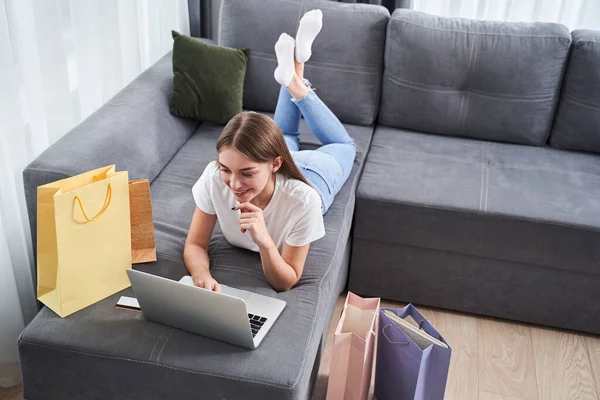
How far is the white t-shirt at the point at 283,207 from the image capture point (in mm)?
1974

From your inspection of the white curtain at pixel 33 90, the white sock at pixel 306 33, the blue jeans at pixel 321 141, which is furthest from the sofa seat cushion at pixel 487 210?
the white curtain at pixel 33 90

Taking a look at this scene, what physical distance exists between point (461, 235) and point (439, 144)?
1.78 feet

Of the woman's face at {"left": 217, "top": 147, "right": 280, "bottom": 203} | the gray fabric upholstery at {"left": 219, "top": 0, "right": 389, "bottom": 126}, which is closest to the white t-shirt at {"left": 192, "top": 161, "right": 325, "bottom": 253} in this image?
the woman's face at {"left": 217, "top": 147, "right": 280, "bottom": 203}

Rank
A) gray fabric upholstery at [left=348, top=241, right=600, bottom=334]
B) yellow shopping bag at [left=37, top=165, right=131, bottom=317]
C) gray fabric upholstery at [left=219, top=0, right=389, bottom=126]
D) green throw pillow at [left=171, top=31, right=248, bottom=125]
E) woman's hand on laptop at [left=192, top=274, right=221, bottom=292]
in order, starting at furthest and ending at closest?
gray fabric upholstery at [left=219, top=0, right=389, bottom=126], green throw pillow at [left=171, top=31, right=248, bottom=125], gray fabric upholstery at [left=348, top=241, right=600, bottom=334], woman's hand on laptop at [left=192, top=274, right=221, bottom=292], yellow shopping bag at [left=37, top=165, right=131, bottom=317]

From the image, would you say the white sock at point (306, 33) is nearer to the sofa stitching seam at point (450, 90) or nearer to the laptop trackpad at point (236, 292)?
the sofa stitching seam at point (450, 90)

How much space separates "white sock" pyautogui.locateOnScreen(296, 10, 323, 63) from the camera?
2.60 meters

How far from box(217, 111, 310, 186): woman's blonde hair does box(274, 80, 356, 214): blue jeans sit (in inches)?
18.1

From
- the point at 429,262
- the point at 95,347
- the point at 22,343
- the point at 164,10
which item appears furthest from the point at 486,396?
the point at 164,10

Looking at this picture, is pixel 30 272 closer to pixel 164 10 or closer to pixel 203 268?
pixel 203 268

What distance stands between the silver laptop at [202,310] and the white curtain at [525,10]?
6.41 feet

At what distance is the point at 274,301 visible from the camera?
1911mm

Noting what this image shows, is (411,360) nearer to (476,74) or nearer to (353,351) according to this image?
(353,351)

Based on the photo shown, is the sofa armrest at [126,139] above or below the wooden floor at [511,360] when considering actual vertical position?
above

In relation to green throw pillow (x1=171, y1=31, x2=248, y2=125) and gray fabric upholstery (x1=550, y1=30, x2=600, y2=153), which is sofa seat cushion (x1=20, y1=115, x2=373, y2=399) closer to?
green throw pillow (x1=171, y1=31, x2=248, y2=125)
